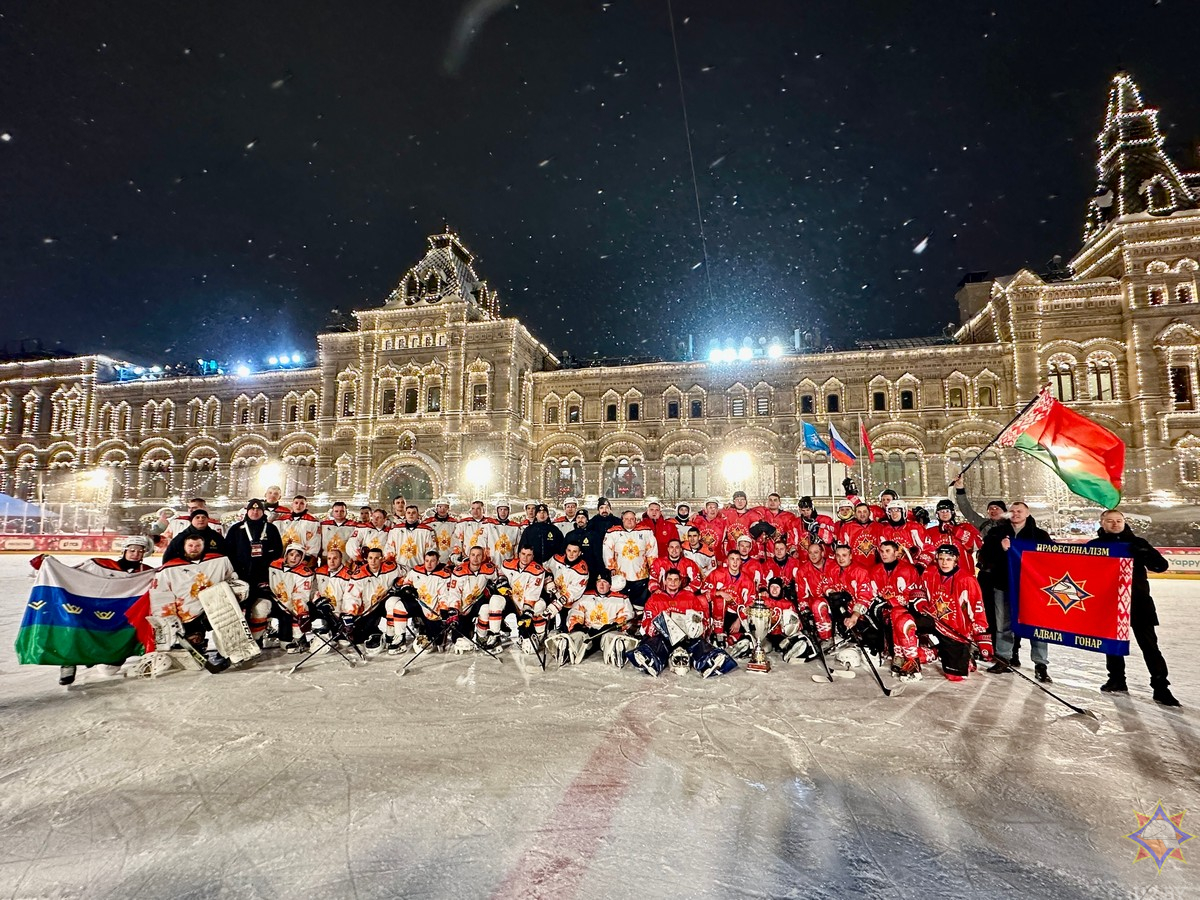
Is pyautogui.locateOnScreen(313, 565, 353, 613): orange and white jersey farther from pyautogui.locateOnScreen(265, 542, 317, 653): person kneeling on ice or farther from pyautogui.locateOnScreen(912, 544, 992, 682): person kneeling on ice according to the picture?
pyautogui.locateOnScreen(912, 544, 992, 682): person kneeling on ice

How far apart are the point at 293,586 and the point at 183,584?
4.15ft

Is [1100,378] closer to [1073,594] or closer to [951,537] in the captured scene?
[951,537]

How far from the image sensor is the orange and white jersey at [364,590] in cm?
793

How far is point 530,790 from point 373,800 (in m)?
1.04

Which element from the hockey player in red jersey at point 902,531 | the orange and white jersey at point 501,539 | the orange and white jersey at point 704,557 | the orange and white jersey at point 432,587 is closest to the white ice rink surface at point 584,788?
the orange and white jersey at point 432,587

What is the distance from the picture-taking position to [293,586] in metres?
7.91

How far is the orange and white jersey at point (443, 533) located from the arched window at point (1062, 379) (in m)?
31.0

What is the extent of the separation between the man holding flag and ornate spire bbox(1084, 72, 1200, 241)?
41.5m

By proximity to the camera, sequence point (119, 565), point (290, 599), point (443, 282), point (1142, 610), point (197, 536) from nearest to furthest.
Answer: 1. point (1142, 610)
2. point (119, 565)
3. point (197, 536)
4. point (290, 599)
5. point (443, 282)

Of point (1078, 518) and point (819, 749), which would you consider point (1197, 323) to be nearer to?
point (1078, 518)

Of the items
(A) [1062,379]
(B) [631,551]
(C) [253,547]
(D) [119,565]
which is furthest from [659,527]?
(A) [1062,379]

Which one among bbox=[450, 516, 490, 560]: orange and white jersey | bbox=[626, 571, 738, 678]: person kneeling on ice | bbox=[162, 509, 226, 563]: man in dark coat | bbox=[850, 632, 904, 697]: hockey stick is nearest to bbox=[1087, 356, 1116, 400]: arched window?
bbox=[850, 632, 904, 697]: hockey stick

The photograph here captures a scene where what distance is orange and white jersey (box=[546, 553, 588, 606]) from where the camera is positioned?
26.2ft

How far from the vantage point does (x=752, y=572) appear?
771 centimetres
